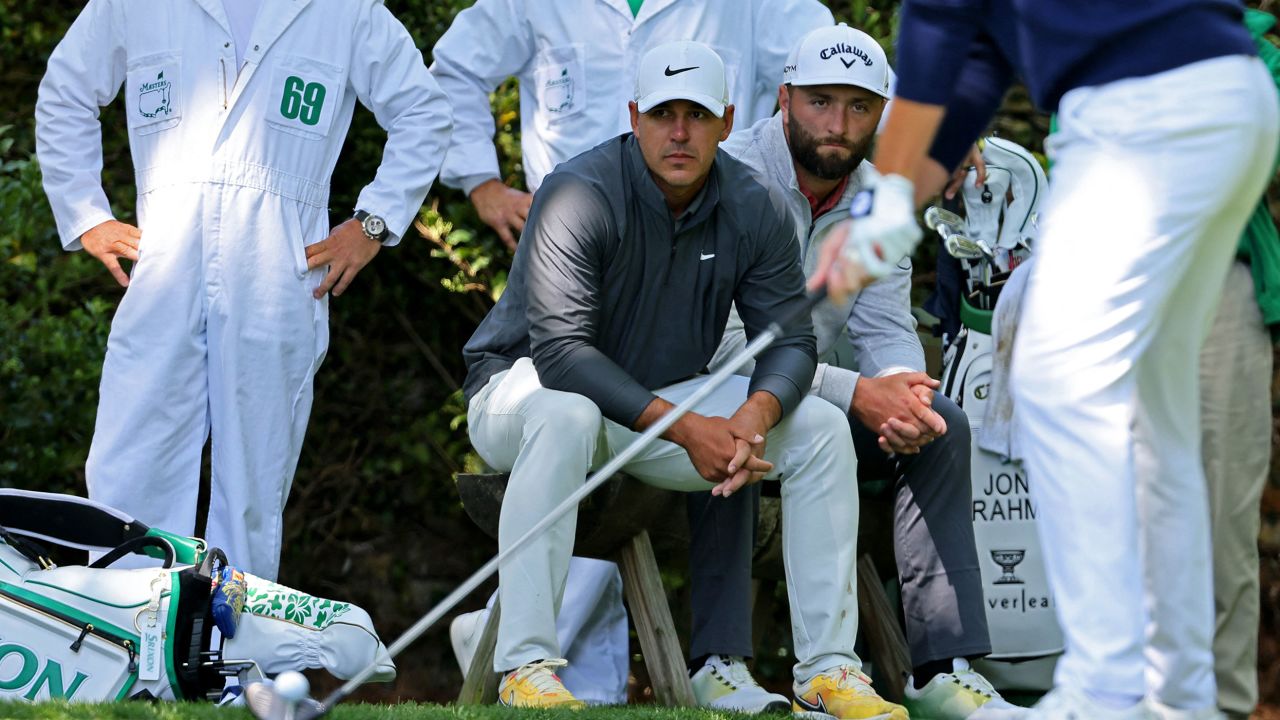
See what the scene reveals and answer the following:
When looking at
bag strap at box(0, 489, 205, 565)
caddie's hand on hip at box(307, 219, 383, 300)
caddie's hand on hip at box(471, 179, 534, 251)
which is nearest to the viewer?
bag strap at box(0, 489, 205, 565)

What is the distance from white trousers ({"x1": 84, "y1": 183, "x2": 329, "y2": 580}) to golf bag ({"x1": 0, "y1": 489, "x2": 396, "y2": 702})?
1.88ft

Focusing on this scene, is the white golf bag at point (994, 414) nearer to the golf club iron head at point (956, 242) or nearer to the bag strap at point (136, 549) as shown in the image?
the golf club iron head at point (956, 242)

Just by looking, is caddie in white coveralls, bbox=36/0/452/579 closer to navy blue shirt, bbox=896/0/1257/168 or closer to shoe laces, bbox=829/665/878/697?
shoe laces, bbox=829/665/878/697

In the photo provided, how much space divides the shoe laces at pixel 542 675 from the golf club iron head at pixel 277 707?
68 cm

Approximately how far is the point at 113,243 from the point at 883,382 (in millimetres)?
2046

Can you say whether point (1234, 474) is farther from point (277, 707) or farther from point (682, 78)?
point (277, 707)

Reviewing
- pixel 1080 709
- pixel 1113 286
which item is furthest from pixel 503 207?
pixel 1080 709

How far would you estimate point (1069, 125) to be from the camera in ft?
7.70

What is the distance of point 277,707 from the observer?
2848 millimetres

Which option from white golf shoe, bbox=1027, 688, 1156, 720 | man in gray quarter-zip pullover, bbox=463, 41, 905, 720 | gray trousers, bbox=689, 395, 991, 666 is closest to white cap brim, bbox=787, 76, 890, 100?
man in gray quarter-zip pullover, bbox=463, 41, 905, 720

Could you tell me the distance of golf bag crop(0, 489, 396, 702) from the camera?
131 inches

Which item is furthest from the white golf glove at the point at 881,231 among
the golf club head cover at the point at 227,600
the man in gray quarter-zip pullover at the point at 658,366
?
the golf club head cover at the point at 227,600

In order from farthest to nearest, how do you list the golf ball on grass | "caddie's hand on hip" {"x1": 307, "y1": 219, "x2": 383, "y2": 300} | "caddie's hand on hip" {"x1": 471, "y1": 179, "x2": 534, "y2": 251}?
"caddie's hand on hip" {"x1": 471, "y1": 179, "x2": 534, "y2": 251}, "caddie's hand on hip" {"x1": 307, "y1": 219, "x2": 383, "y2": 300}, the golf ball on grass

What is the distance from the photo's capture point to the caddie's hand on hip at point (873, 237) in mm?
2361
